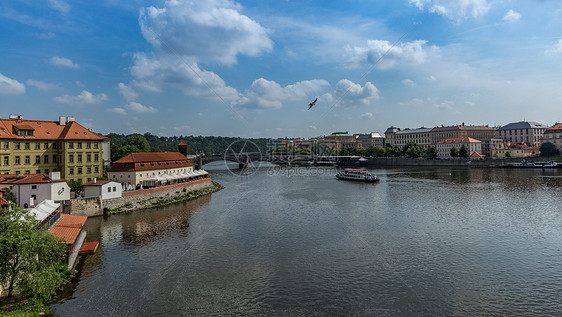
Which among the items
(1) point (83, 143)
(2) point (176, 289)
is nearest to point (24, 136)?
(1) point (83, 143)

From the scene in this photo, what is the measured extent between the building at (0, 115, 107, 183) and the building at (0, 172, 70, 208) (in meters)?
6.34

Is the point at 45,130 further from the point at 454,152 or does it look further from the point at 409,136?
the point at 409,136

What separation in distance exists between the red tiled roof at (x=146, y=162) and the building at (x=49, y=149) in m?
2.80

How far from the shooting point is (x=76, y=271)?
2173cm

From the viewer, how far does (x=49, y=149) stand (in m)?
43.3

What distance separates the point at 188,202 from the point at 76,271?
27.4 meters

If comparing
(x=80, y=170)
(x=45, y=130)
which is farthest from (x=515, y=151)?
(x=45, y=130)

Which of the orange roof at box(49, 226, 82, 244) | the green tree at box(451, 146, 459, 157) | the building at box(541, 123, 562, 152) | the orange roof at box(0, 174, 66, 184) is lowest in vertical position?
the orange roof at box(49, 226, 82, 244)

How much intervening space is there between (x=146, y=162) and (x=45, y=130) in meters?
13.2

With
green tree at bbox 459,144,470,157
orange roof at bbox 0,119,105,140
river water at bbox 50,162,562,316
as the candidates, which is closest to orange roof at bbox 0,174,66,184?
river water at bbox 50,162,562,316

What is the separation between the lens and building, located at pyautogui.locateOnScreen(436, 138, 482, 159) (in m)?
136

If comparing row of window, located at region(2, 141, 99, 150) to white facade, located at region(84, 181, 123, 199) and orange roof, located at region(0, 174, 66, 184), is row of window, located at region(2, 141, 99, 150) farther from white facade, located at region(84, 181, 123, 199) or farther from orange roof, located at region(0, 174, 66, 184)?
white facade, located at region(84, 181, 123, 199)

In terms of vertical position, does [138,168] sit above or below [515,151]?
below

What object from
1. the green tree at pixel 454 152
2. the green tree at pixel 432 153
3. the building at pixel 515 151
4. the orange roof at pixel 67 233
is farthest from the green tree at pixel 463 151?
the orange roof at pixel 67 233
